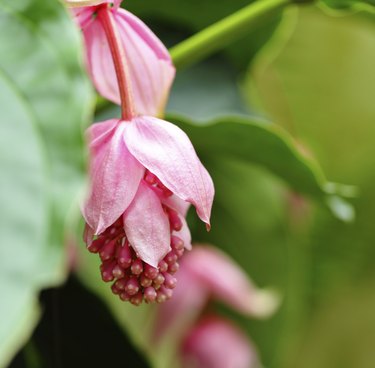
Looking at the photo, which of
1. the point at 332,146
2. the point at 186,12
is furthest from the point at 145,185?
the point at 332,146

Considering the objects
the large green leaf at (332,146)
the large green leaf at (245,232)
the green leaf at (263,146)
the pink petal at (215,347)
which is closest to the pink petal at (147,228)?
the green leaf at (263,146)

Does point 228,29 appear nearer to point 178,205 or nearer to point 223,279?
point 178,205

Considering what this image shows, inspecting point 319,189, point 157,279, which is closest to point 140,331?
point 319,189

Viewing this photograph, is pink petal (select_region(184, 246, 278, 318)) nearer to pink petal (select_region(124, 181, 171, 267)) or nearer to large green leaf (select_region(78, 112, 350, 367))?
large green leaf (select_region(78, 112, 350, 367))

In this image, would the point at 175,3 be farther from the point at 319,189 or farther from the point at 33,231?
the point at 33,231

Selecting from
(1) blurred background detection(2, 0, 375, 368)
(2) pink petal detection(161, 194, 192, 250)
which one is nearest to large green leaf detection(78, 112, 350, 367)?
(1) blurred background detection(2, 0, 375, 368)
